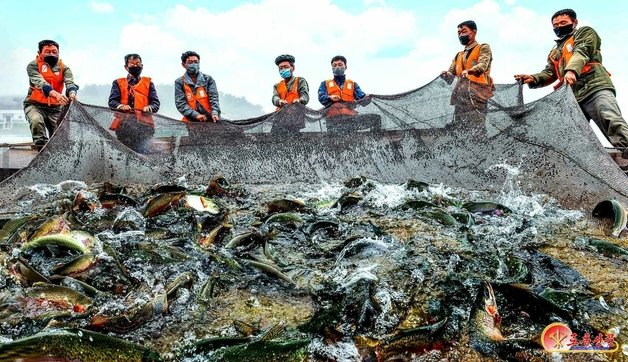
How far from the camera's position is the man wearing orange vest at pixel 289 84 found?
1041 cm

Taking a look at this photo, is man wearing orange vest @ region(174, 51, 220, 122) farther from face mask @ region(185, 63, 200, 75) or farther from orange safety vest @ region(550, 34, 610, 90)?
orange safety vest @ region(550, 34, 610, 90)

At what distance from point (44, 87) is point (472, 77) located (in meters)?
8.85

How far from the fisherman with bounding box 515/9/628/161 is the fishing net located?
3.38 ft

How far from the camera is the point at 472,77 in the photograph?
811cm

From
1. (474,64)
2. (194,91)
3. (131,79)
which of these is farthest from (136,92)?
(474,64)

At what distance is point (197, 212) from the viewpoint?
509 cm

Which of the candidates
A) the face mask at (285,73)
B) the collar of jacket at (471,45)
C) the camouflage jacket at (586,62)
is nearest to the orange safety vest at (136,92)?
the face mask at (285,73)

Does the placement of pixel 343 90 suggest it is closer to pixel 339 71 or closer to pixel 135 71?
pixel 339 71

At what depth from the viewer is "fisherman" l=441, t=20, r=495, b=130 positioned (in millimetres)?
6762

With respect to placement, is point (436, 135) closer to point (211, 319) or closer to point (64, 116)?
point (211, 319)

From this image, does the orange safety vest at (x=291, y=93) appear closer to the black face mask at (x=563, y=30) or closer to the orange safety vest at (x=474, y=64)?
the orange safety vest at (x=474, y=64)

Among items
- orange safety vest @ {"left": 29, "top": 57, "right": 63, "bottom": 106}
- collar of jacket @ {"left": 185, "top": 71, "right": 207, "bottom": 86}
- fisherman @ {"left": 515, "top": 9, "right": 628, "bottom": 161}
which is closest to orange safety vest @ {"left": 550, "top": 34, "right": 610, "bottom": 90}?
fisherman @ {"left": 515, "top": 9, "right": 628, "bottom": 161}

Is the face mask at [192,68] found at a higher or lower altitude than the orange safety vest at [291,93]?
higher

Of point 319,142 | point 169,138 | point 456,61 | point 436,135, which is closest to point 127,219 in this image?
point 169,138
